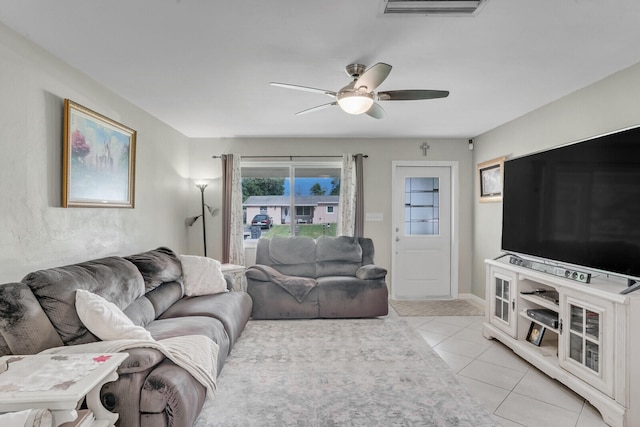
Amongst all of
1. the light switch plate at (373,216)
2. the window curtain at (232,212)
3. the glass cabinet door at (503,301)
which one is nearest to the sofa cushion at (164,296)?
the window curtain at (232,212)

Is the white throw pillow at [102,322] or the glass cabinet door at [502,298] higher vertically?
the white throw pillow at [102,322]

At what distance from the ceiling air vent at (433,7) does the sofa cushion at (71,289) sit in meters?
2.35

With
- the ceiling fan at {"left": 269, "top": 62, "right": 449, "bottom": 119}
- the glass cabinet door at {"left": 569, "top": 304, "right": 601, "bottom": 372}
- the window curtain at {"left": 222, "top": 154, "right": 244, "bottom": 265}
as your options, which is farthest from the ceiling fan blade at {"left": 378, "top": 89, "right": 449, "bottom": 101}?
the window curtain at {"left": 222, "top": 154, "right": 244, "bottom": 265}

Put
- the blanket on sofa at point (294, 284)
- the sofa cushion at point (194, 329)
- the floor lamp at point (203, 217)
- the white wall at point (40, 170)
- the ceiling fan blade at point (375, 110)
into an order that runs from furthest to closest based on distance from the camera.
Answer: the floor lamp at point (203, 217)
the blanket on sofa at point (294, 284)
the ceiling fan blade at point (375, 110)
the sofa cushion at point (194, 329)
the white wall at point (40, 170)

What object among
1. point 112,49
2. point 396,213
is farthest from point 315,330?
point 112,49

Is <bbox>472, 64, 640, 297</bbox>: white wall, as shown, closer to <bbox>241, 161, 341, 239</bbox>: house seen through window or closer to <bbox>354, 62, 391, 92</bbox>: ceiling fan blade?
<bbox>354, 62, 391, 92</bbox>: ceiling fan blade

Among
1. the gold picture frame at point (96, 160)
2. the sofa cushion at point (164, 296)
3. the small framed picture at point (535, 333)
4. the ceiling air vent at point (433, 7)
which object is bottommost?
the small framed picture at point (535, 333)

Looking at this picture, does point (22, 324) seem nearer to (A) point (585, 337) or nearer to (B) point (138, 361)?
(B) point (138, 361)

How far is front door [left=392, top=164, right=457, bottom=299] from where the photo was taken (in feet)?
17.2

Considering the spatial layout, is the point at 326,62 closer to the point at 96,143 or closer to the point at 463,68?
the point at 463,68

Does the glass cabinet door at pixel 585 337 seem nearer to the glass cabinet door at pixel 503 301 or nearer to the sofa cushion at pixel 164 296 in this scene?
the glass cabinet door at pixel 503 301

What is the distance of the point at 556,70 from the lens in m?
2.65

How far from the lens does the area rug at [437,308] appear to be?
4.45 metres

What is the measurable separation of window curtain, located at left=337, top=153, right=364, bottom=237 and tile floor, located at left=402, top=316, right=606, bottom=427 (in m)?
1.71
